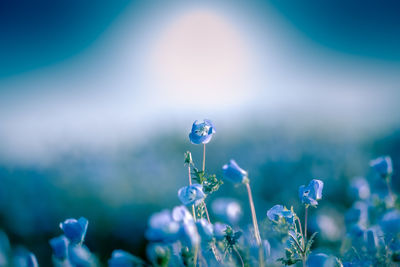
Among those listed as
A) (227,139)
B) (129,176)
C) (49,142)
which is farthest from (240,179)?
(227,139)

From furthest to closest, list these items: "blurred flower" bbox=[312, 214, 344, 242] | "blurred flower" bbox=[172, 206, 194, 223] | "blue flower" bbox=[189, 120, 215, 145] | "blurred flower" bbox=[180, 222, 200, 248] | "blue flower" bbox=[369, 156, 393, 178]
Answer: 1. "blurred flower" bbox=[312, 214, 344, 242]
2. "blue flower" bbox=[369, 156, 393, 178]
3. "blue flower" bbox=[189, 120, 215, 145]
4. "blurred flower" bbox=[172, 206, 194, 223]
5. "blurred flower" bbox=[180, 222, 200, 248]

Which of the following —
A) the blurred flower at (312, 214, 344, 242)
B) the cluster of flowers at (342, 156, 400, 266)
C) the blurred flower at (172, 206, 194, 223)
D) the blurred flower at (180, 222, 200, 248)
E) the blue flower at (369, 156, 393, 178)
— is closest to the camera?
the blurred flower at (180, 222, 200, 248)

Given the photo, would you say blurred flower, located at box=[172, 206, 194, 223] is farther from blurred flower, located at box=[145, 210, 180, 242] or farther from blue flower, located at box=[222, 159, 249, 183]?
blue flower, located at box=[222, 159, 249, 183]

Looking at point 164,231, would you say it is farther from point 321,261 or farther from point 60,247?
point 321,261

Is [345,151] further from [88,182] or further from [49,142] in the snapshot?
[49,142]

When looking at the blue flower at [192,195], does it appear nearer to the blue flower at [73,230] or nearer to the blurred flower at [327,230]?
the blue flower at [73,230]

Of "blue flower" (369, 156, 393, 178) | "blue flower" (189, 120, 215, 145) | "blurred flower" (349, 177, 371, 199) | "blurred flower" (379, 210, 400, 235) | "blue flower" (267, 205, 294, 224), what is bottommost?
"blurred flower" (379, 210, 400, 235)

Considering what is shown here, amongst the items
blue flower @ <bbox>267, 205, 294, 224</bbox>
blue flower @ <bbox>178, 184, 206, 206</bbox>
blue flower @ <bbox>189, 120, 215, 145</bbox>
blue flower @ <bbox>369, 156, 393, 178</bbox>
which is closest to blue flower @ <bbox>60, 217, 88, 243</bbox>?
blue flower @ <bbox>178, 184, 206, 206</bbox>

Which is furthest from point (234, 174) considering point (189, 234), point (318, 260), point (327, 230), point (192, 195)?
point (327, 230)

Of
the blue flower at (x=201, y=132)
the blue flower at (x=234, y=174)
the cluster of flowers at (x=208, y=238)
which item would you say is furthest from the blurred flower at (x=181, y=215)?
the blue flower at (x=201, y=132)
